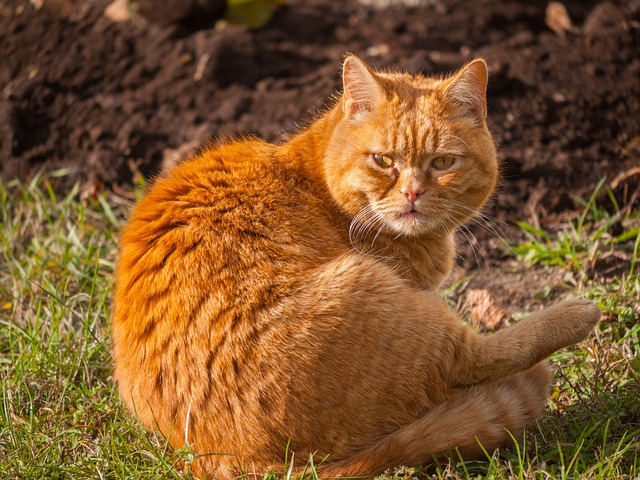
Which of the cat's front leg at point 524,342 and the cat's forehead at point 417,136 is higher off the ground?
the cat's forehead at point 417,136

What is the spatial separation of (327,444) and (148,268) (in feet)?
3.09

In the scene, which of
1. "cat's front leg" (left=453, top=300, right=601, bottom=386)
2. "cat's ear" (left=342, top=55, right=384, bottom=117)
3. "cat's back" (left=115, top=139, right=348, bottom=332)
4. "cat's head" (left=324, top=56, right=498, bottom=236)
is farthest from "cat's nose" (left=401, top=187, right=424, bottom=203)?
"cat's front leg" (left=453, top=300, right=601, bottom=386)

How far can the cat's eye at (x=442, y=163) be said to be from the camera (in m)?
3.22

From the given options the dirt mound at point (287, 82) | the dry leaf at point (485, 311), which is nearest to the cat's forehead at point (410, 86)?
the dirt mound at point (287, 82)

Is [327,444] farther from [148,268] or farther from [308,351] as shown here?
[148,268]

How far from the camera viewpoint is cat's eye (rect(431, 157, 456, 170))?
3.22 m

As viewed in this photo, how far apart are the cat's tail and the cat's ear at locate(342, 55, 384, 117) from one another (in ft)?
4.23

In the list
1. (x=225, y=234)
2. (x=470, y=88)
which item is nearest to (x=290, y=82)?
(x=470, y=88)

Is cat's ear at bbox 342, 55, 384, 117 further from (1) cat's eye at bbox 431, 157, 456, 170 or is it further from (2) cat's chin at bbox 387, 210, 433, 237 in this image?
(2) cat's chin at bbox 387, 210, 433, 237

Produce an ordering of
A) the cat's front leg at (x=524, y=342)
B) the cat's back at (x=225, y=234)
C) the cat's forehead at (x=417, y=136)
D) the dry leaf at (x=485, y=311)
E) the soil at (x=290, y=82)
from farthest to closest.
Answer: the soil at (x=290, y=82) → the dry leaf at (x=485, y=311) → the cat's forehead at (x=417, y=136) → the cat's front leg at (x=524, y=342) → the cat's back at (x=225, y=234)

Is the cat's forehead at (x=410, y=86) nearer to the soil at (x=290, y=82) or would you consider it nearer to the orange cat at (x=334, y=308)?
the orange cat at (x=334, y=308)

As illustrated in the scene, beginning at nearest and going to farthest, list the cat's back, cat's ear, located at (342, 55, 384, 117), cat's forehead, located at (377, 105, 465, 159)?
the cat's back → cat's forehead, located at (377, 105, 465, 159) → cat's ear, located at (342, 55, 384, 117)

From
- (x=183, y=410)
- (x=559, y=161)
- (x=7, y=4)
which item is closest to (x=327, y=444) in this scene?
(x=183, y=410)

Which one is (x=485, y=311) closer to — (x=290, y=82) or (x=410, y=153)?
(x=410, y=153)
